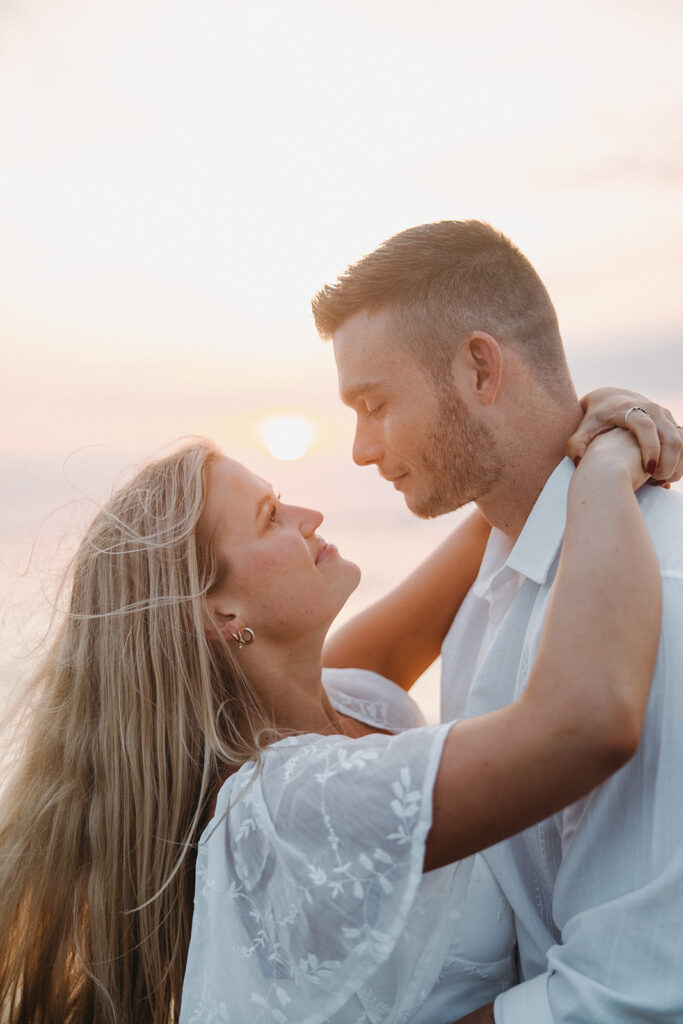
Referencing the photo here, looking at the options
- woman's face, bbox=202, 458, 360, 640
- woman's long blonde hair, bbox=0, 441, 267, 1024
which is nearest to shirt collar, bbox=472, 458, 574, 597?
woman's face, bbox=202, 458, 360, 640

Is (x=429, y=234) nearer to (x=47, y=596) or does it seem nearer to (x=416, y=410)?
(x=416, y=410)

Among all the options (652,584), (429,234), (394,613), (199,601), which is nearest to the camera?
(652,584)

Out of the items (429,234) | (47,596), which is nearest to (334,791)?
(47,596)

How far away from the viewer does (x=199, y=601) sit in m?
2.55

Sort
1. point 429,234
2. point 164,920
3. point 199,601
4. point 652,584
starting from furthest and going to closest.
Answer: point 429,234, point 199,601, point 164,920, point 652,584

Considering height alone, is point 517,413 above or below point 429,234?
below

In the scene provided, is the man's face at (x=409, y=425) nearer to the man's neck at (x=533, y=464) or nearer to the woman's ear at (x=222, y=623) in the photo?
the man's neck at (x=533, y=464)

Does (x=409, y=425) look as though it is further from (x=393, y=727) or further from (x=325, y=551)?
(x=393, y=727)

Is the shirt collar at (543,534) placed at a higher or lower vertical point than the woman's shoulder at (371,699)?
higher

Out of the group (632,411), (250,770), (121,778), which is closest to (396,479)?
(632,411)

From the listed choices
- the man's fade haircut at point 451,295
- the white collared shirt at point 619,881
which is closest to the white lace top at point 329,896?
the white collared shirt at point 619,881

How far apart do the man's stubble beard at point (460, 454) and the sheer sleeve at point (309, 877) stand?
985 millimetres

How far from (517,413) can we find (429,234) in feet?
2.33

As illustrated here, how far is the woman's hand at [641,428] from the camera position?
2.32 metres
